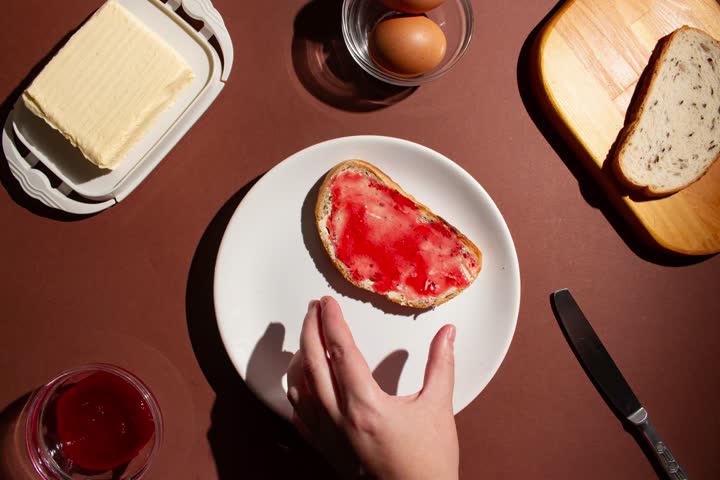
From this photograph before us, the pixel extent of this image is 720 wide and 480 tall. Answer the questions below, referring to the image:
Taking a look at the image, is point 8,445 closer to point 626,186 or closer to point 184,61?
point 184,61

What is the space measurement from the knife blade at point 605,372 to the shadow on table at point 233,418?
782mm

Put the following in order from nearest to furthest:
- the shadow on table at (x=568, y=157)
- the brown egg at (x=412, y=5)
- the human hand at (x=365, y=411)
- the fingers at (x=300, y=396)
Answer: the human hand at (x=365, y=411) < the fingers at (x=300, y=396) < the brown egg at (x=412, y=5) < the shadow on table at (x=568, y=157)

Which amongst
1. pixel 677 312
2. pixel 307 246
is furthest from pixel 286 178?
pixel 677 312

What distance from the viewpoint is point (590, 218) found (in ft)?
4.96

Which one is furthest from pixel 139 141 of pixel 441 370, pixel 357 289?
pixel 441 370

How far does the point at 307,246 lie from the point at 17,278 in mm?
736

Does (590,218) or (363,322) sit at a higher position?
(363,322)

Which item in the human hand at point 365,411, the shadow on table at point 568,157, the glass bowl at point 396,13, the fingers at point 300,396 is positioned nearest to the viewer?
the human hand at point 365,411

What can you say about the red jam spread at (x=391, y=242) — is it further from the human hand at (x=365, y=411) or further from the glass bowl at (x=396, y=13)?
the glass bowl at (x=396, y=13)

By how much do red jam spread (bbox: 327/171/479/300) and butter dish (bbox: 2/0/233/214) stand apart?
1.37ft

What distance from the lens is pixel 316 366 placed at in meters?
1.12

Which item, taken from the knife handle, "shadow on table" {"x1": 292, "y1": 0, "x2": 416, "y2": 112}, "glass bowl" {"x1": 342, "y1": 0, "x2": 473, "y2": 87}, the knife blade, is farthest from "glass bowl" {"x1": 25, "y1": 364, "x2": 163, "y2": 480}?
the knife handle

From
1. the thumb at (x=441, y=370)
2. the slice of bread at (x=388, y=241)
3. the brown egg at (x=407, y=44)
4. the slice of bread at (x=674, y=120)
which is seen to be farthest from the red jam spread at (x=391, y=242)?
the slice of bread at (x=674, y=120)

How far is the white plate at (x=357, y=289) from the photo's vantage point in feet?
4.26
